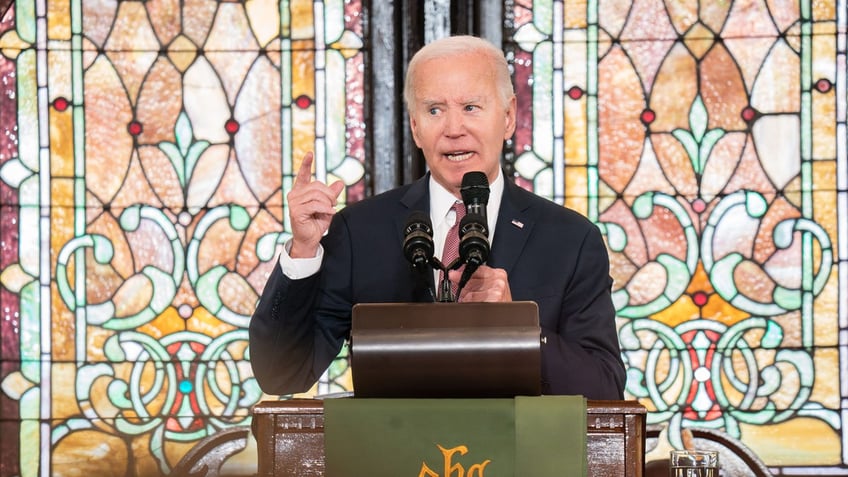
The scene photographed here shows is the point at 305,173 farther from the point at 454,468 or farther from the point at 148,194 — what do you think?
the point at 148,194

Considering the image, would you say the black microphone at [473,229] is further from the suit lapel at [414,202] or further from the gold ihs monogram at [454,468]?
the suit lapel at [414,202]

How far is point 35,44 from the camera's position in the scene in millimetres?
4031

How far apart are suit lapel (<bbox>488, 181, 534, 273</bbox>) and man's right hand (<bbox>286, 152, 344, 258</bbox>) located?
0.46 metres

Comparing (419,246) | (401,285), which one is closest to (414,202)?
(401,285)

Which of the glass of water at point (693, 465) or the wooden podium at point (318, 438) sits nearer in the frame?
the wooden podium at point (318, 438)

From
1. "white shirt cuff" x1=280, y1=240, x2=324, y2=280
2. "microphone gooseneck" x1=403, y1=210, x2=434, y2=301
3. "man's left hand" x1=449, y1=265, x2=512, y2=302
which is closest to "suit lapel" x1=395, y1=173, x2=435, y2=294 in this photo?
"white shirt cuff" x1=280, y1=240, x2=324, y2=280

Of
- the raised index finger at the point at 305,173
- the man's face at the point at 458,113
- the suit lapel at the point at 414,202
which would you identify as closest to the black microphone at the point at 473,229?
the raised index finger at the point at 305,173

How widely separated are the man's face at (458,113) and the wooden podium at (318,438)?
0.96 meters

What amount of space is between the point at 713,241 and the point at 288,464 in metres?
2.53

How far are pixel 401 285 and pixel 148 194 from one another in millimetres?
1655

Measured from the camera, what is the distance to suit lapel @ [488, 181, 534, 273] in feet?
8.44

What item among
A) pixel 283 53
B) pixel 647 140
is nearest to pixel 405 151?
pixel 283 53

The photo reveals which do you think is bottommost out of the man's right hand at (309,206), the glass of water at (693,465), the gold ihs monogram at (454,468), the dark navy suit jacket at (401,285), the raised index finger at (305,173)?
the glass of water at (693,465)

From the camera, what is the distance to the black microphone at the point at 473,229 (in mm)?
1804
